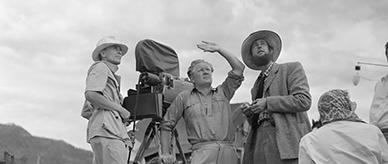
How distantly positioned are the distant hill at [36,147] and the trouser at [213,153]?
4122cm

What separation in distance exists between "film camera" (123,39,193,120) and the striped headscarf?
80.4 inches

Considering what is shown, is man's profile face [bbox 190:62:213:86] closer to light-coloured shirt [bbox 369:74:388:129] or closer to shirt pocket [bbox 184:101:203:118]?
shirt pocket [bbox 184:101:203:118]

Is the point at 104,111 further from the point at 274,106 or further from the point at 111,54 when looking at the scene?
the point at 274,106

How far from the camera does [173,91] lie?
6.43 m

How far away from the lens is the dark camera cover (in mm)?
5891

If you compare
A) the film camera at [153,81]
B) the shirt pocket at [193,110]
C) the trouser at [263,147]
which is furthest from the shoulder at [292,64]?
the film camera at [153,81]

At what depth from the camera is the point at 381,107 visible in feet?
14.2

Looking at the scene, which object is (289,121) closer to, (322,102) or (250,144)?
(250,144)

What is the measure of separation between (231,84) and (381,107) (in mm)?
1392

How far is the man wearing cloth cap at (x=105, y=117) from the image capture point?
4.70 metres

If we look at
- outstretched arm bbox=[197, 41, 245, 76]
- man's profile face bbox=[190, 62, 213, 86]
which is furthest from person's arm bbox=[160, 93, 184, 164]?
outstretched arm bbox=[197, 41, 245, 76]

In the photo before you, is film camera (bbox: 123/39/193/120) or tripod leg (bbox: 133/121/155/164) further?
tripod leg (bbox: 133/121/155/164)

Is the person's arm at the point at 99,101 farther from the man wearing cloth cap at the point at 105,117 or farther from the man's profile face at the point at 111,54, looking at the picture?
the man's profile face at the point at 111,54

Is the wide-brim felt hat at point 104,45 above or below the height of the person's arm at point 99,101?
above
